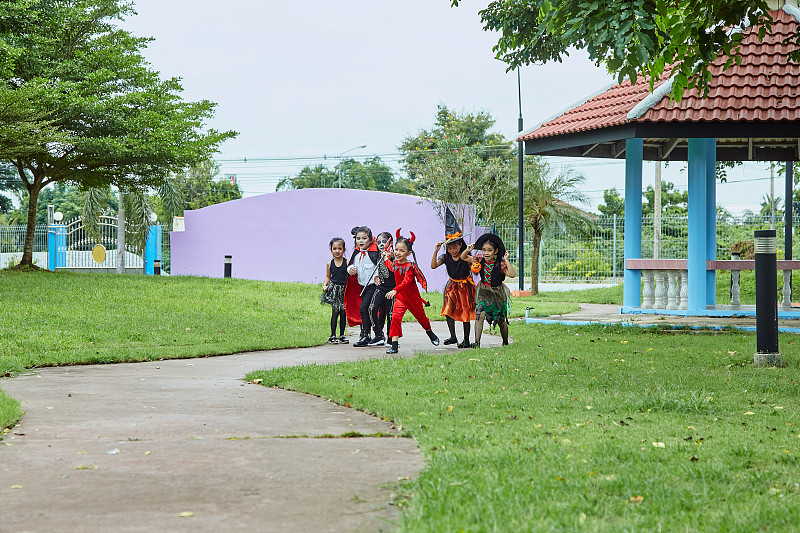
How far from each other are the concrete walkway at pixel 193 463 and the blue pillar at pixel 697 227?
872cm

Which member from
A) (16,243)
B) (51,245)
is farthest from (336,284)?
(16,243)

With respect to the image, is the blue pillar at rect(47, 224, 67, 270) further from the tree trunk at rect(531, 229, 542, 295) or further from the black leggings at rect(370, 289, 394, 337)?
the black leggings at rect(370, 289, 394, 337)

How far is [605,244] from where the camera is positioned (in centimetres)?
2934

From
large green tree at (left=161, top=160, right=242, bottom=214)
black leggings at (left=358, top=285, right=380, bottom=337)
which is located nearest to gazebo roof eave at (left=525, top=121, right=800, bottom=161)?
black leggings at (left=358, top=285, right=380, bottom=337)

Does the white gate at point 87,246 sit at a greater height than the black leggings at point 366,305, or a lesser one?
greater

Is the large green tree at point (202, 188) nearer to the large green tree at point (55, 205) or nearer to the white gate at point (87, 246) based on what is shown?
the large green tree at point (55, 205)

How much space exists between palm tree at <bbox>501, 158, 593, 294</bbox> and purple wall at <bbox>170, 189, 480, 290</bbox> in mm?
1996

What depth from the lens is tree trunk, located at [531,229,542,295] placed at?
A: 28.0 metres

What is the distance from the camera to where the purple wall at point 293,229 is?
2850 cm

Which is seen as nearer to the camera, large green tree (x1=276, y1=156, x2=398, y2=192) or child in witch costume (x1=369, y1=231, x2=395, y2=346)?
child in witch costume (x1=369, y1=231, x2=395, y2=346)

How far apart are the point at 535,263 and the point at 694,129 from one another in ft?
48.3

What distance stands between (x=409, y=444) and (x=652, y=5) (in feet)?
16.2

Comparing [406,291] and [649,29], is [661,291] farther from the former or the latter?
[649,29]

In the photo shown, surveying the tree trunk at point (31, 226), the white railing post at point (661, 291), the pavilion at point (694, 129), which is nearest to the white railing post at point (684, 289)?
the pavilion at point (694, 129)
